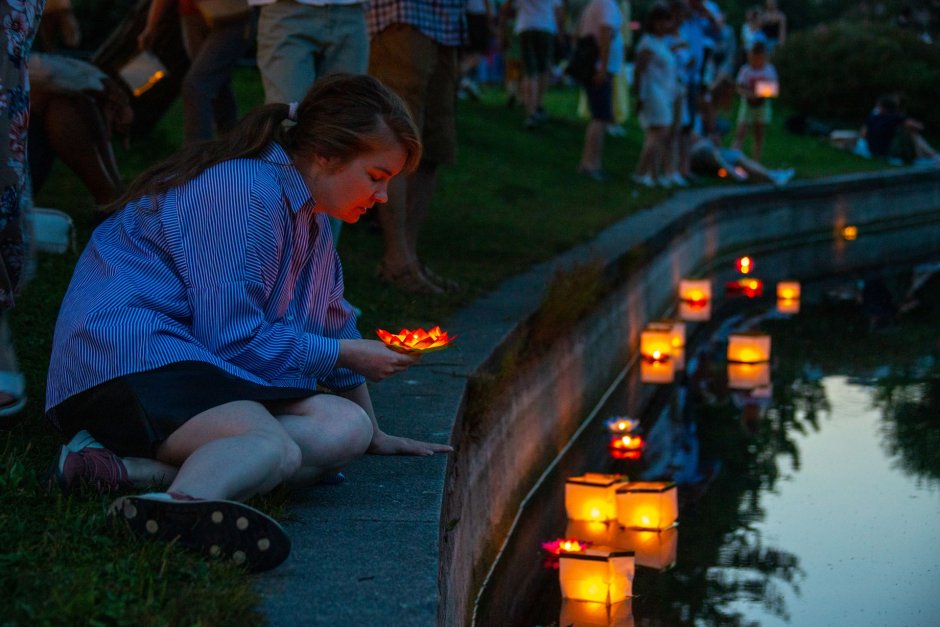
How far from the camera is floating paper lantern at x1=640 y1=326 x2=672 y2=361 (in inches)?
295

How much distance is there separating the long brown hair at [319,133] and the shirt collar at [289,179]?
0.08ft

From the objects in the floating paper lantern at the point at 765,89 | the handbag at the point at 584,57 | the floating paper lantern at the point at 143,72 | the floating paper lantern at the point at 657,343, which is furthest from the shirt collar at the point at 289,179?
the floating paper lantern at the point at 765,89

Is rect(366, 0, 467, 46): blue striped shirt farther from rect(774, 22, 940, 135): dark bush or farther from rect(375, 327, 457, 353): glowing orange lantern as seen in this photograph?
rect(774, 22, 940, 135): dark bush

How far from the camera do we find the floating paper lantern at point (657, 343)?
7.48 m

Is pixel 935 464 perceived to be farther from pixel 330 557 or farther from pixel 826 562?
pixel 330 557

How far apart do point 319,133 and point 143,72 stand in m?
5.06

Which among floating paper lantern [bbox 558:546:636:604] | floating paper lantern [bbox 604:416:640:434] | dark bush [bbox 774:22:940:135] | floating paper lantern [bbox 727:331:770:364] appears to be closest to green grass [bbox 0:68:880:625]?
floating paper lantern [bbox 604:416:640:434]

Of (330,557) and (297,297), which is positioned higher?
(297,297)

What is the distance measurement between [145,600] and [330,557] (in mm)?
442

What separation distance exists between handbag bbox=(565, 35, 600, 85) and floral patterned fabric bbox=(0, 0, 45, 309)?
919 centimetres

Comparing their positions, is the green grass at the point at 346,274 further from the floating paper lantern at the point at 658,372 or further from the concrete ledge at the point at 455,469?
the floating paper lantern at the point at 658,372

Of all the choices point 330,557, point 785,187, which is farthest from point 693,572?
point 785,187

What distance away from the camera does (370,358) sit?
Answer: 323 cm

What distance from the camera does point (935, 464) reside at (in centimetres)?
566
